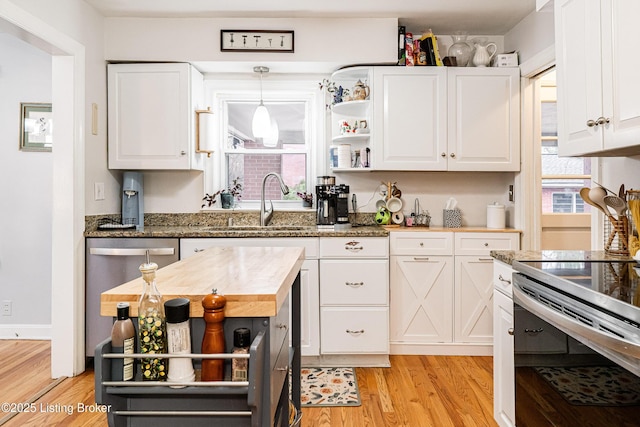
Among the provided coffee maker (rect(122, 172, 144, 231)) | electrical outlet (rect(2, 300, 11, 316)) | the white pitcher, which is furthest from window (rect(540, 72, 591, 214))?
electrical outlet (rect(2, 300, 11, 316))

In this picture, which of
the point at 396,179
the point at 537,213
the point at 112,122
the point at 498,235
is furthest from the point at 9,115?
the point at 537,213

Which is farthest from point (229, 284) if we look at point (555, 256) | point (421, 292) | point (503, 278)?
point (421, 292)

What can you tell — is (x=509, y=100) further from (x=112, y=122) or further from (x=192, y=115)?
(x=112, y=122)

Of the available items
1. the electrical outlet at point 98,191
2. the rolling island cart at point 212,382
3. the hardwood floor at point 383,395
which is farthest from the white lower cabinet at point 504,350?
the electrical outlet at point 98,191

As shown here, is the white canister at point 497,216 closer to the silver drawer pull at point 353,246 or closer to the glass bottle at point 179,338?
the silver drawer pull at point 353,246

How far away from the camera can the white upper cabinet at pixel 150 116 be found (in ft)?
10.6

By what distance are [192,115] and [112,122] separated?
22.8 inches

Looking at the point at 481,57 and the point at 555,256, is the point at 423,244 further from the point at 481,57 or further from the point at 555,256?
the point at 481,57

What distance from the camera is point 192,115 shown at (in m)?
3.28

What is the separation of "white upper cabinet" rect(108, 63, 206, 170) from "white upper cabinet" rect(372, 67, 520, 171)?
1423mm

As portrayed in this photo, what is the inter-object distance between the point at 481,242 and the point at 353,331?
1109mm

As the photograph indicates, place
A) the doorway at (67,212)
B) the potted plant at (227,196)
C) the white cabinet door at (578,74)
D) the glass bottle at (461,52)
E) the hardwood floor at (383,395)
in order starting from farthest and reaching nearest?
the potted plant at (227,196)
the glass bottle at (461,52)
the doorway at (67,212)
the hardwood floor at (383,395)
the white cabinet door at (578,74)

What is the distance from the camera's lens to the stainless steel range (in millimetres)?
1087

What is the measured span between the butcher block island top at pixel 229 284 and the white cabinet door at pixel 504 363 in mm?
989
